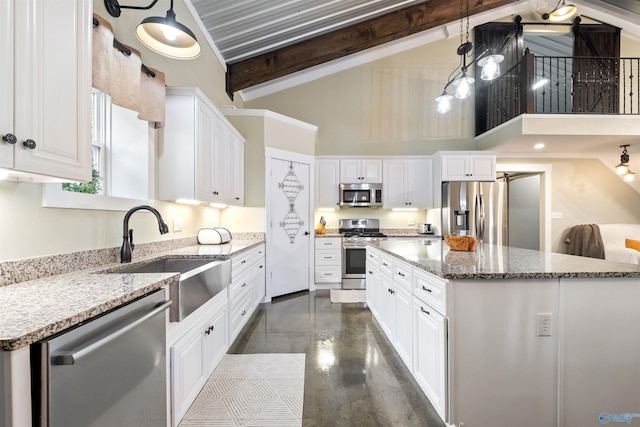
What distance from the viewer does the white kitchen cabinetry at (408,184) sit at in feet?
17.2

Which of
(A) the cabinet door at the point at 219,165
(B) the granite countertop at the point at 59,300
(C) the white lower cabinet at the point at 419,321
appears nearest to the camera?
(B) the granite countertop at the point at 59,300

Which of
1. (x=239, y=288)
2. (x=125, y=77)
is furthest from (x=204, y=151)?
(x=239, y=288)

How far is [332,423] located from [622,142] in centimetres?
589

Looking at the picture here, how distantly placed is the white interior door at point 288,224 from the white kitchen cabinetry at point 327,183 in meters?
0.59

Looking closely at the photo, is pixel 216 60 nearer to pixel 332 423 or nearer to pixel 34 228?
pixel 34 228

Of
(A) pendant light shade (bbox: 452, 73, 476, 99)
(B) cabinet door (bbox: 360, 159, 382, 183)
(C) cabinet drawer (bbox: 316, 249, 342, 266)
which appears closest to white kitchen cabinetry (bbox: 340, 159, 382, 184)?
(B) cabinet door (bbox: 360, 159, 382, 183)

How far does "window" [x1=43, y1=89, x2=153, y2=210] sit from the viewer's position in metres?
2.11

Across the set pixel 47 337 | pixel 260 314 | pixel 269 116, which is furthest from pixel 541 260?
pixel 269 116

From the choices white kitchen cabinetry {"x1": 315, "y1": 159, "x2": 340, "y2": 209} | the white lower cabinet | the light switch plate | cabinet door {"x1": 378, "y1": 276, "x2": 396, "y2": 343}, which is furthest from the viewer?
white kitchen cabinetry {"x1": 315, "y1": 159, "x2": 340, "y2": 209}

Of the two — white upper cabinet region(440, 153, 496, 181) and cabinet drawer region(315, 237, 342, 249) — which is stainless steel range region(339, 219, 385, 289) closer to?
cabinet drawer region(315, 237, 342, 249)

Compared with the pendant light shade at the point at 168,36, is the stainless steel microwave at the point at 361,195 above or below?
below

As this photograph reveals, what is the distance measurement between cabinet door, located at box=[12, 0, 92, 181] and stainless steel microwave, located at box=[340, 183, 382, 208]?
4.16 m

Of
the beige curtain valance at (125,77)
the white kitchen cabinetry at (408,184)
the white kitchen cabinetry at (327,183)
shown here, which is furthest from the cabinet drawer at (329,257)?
the beige curtain valance at (125,77)

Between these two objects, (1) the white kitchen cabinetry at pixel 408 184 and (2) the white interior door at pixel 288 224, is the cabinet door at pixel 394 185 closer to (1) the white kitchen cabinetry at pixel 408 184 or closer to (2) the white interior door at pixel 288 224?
(1) the white kitchen cabinetry at pixel 408 184
